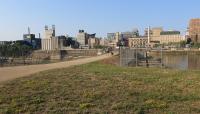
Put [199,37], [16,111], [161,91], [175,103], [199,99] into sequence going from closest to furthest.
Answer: [16,111]
[175,103]
[199,99]
[161,91]
[199,37]

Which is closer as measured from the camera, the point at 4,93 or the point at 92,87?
the point at 4,93

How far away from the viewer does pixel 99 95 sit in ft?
37.8

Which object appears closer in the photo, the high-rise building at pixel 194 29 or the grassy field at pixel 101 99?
the grassy field at pixel 101 99

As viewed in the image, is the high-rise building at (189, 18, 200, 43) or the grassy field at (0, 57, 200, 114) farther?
the high-rise building at (189, 18, 200, 43)

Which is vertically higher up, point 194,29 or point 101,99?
point 194,29

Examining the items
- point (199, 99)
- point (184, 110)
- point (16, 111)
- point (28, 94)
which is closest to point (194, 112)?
point (184, 110)

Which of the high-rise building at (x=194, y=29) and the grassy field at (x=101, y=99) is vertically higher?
the high-rise building at (x=194, y=29)

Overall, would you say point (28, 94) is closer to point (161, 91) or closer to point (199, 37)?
point (161, 91)

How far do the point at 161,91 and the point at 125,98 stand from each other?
205 cm

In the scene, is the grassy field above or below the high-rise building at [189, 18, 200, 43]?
below

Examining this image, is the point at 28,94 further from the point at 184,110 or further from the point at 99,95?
the point at 184,110

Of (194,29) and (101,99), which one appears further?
(194,29)

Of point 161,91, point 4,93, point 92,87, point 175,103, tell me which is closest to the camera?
point 175,103

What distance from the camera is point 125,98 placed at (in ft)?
36.2
